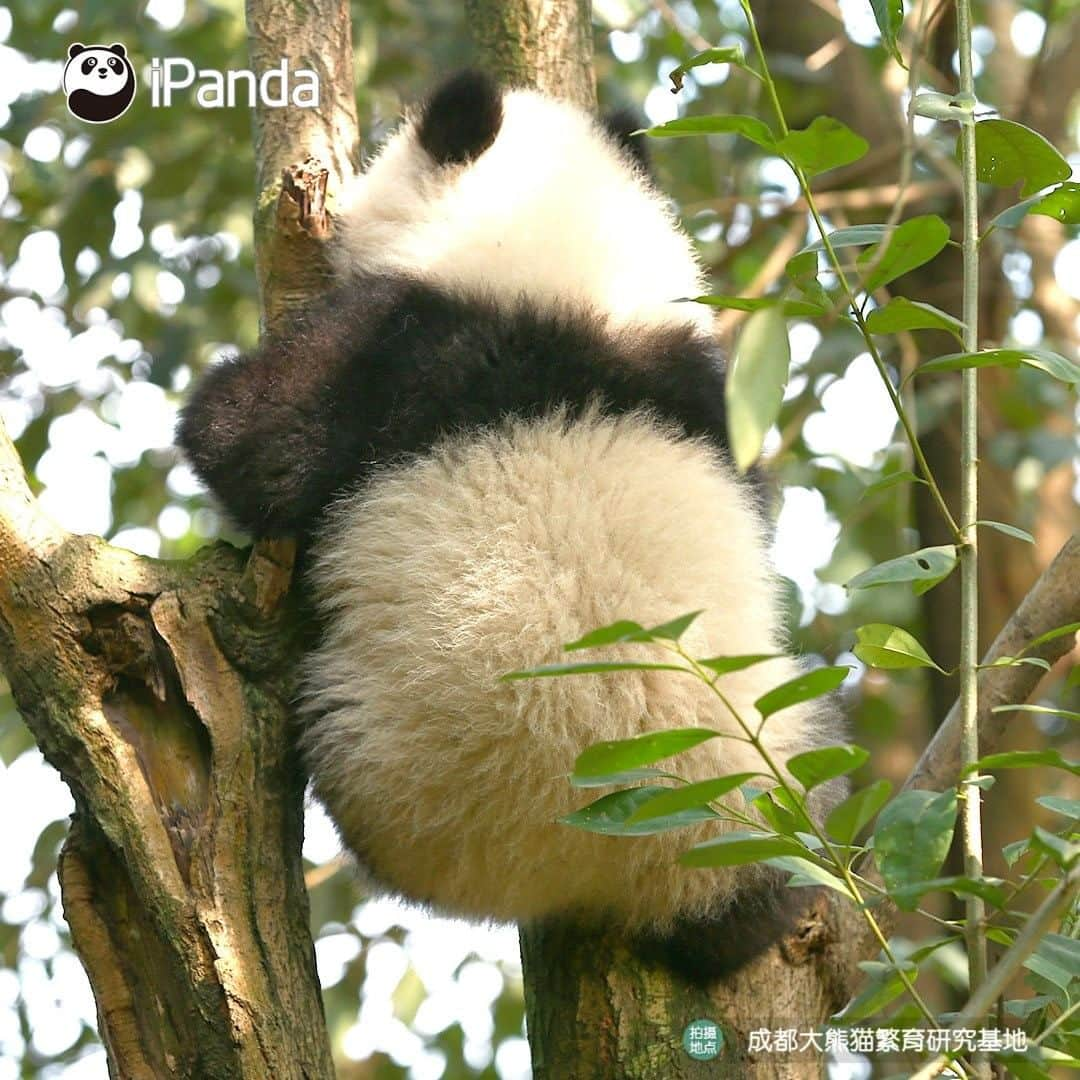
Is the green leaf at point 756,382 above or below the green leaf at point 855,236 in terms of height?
below

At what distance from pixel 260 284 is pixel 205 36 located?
6.99 ft

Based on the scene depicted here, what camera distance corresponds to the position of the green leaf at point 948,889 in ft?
4.11

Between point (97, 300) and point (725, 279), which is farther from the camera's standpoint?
point (725, 279)

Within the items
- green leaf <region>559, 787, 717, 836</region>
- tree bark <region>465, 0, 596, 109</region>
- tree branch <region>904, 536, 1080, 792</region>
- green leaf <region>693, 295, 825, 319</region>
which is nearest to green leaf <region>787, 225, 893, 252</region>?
green leaf <region>693, 295, 825, 319</region>

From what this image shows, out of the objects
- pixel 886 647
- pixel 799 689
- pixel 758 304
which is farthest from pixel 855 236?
pixel 799 689

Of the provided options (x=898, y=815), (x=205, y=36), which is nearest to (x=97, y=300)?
(x=205, y=36)

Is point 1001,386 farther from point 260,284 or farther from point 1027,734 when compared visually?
point 260,284

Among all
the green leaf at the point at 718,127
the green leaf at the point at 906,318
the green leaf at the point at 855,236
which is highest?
the green leaf at the point at 718,127

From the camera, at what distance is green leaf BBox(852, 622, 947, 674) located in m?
1.70

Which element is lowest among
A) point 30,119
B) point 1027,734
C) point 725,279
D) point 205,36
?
point 1027,734

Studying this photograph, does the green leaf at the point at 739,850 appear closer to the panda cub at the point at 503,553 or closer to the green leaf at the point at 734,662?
the green leaf at the point at 734,662

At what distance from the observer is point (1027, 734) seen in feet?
14.8

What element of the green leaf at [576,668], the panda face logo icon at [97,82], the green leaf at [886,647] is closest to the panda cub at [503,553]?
the green leaf at [886,647]

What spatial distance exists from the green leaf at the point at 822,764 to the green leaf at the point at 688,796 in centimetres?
7
